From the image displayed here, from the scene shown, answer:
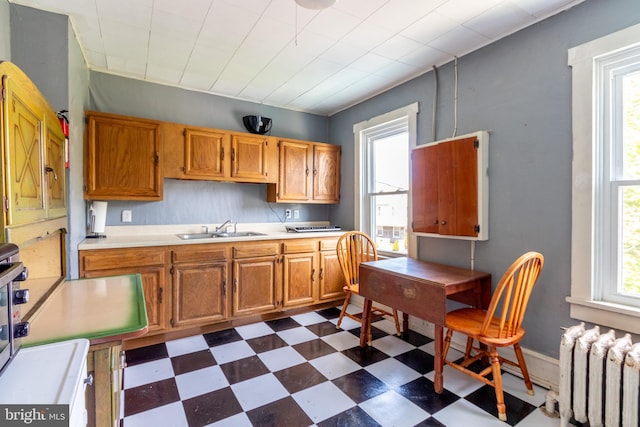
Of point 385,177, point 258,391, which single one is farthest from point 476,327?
point 385,177

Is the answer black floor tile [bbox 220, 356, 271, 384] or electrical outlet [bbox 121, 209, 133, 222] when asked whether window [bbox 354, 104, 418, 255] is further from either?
electrical outlet [bbox 121, 209, 133, 222]

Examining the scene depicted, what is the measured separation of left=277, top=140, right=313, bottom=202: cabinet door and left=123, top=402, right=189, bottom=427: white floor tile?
2215 millimetres

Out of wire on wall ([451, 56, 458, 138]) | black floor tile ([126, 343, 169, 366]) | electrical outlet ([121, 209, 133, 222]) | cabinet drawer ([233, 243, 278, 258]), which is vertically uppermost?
wire on wall ([451, 56, 458, 138])

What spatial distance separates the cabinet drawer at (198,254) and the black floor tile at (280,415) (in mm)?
1400

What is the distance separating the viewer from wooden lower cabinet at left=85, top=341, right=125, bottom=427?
3.46 feet

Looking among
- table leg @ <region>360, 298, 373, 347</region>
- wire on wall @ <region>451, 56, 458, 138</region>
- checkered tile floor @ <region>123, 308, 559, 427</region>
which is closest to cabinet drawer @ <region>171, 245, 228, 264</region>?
checkered tile floor @ <region>123, 308, 559, 427</region>

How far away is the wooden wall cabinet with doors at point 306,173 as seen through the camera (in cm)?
352

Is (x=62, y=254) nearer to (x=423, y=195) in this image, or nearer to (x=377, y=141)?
(x=423, y=195)

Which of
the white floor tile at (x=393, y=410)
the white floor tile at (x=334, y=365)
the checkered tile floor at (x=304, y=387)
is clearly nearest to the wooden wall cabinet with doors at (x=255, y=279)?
the checkered tile floor at (x=304, y=387)

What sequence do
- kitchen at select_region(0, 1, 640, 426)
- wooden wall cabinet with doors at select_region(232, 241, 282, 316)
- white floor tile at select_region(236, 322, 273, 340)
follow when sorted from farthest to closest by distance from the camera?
wooden wall cabinet with doors at select_region(232, 241, 282, 316) < white floor tile at select_region(236, 322, 273, 340) < kitchen at select_region(0, 1, 640, 426)

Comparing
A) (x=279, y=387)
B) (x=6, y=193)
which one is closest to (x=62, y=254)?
(x=6, y=193)

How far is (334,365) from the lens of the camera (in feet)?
7.36

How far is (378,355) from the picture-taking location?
7.87ft

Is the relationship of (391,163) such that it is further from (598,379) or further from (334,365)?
(598,379)
